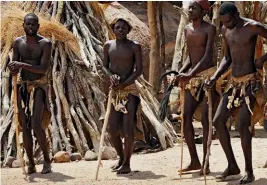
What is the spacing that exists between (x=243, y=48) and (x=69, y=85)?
12.1 feet

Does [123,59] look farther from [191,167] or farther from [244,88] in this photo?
[244,88]

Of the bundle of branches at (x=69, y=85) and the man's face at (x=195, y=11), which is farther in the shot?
the bundle of branches at (x=69, y=85)

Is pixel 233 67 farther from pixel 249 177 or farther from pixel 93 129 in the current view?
pixel 93 129

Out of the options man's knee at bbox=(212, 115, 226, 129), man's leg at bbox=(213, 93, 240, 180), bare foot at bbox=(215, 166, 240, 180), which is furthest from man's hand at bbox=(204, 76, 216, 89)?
bare foot at bbox=(215, 166, 240, 180)

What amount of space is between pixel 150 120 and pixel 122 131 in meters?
2.25

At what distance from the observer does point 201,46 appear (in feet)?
20.5

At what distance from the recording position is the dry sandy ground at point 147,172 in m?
6.01

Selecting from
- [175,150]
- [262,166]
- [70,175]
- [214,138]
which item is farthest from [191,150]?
[214,138]

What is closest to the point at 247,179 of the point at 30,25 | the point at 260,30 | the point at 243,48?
the point at 243,48

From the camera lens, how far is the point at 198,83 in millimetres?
6312

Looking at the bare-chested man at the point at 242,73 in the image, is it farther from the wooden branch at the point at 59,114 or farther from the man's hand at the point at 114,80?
the wooden branch at the point at 59,114

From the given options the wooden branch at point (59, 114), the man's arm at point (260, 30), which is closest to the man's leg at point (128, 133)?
the man's arm at point (260, 30)

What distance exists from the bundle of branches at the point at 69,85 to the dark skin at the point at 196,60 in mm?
2318

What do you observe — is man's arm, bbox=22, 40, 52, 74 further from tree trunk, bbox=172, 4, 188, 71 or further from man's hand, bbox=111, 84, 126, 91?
tree trunk, bbox=172, 4, 188, 71
